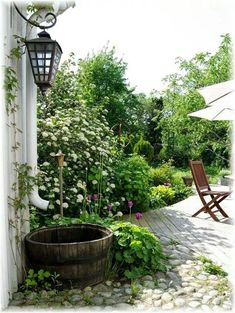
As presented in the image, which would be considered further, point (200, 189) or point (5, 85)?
point (200, 189)

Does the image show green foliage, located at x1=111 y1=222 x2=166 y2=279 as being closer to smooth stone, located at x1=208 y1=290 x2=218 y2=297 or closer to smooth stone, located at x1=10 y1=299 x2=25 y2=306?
smooth stone, located at x1=208 y1=290 x2=218 y2=297

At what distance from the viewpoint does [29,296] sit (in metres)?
2.97

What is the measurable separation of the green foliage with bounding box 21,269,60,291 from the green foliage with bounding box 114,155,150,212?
304 centimetres

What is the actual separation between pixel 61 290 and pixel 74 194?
201 cm

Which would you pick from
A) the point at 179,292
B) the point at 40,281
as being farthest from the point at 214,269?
the point at 40,281

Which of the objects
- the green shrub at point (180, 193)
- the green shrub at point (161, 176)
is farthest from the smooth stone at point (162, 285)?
the green shrub at point (161, 176)

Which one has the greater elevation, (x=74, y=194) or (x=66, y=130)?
(x=66, y=130)

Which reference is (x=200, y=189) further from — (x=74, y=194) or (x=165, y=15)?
(x=165, y=15)

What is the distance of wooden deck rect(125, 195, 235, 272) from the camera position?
414cm

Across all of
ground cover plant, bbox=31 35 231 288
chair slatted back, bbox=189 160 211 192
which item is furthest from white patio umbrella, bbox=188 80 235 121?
ground cover plant, bbox=31 35 231 288

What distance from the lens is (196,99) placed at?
33.4 feet

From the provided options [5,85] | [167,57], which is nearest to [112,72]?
[167,57]

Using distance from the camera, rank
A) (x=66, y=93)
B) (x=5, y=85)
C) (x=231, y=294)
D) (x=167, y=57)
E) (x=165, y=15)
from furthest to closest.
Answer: (x=167, y=57) < (x=66, y=93) < (x=165, y=15) < (x=231, y=294) < (x=5, y=85)

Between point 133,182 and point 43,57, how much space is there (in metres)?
3.41
